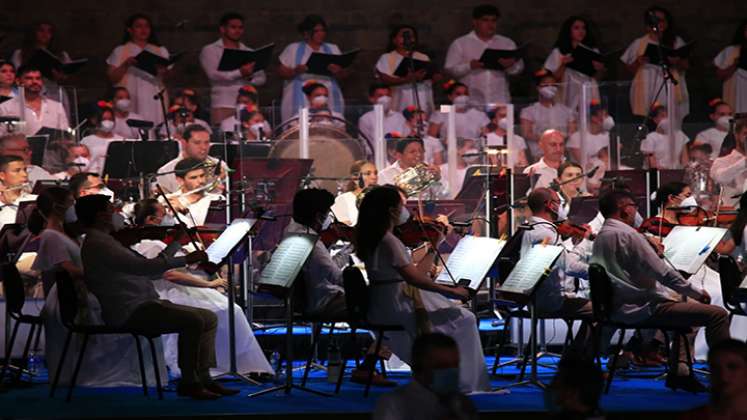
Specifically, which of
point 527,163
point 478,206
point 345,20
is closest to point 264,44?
point 345,20

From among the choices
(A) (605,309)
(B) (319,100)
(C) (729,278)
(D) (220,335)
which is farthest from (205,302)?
(B) (319,100)

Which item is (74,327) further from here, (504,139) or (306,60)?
(306,60)

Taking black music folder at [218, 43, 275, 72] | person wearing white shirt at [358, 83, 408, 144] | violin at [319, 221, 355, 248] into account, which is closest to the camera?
violin at [319, 221, 355, 248]

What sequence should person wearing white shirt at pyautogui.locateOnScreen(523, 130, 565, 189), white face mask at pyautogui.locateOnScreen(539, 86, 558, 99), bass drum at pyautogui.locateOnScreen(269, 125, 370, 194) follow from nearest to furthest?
bass drum at pyautogui.locateOnScreen(269, 125, 370, 194) < person wearing white shirt at pyautogui.locateOnScreen(523, 130, 565, 189) < white face mask at pyautogui.locateOnScreen(539, 86, 558, 99)

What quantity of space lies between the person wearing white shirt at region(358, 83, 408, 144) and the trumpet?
593 mm

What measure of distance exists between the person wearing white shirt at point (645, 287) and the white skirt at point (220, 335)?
2.03 metres

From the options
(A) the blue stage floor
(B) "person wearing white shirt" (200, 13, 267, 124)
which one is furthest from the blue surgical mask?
(B) "person wearing white shirt" (200, 13, 267, 124)

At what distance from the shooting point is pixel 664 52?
1405 centimetres

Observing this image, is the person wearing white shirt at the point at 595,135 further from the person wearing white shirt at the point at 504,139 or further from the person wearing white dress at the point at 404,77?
the person wearing white dress at the point at 404,77

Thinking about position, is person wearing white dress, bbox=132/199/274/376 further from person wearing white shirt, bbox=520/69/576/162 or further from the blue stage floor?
person wearing white shirt, bbox=520/69/576/162

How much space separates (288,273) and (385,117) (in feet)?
16.9

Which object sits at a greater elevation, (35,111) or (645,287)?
(35,111)

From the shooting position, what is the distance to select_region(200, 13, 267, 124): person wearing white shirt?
1320 cm

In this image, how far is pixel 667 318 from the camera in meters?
7.11
